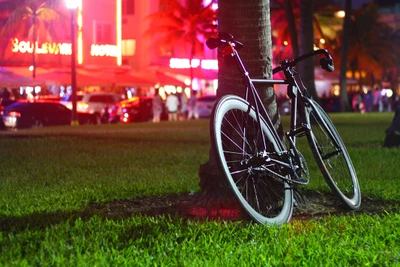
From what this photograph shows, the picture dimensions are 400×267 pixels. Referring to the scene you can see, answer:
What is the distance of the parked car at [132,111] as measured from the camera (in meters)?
42.2

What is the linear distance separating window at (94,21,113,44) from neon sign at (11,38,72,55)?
11.7 ft

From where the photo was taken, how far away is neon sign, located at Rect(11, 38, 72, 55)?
2019 inches

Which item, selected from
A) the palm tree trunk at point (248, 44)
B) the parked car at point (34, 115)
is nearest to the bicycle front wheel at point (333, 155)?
the palm tree trunk at point (248, 44)

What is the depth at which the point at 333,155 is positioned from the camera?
23.6 ft

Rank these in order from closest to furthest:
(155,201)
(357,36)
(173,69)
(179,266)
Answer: (179,266)
(155,201)
(173,69)
(357,36)

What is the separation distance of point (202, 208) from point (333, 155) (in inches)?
48.9

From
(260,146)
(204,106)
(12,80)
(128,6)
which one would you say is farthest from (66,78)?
(260,146)

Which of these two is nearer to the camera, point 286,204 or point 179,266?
point 179,266

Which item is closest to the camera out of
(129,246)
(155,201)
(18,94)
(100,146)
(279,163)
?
(129,246)

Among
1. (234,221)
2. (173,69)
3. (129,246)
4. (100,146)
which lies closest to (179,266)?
(129,246)

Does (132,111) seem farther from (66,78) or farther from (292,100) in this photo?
(292,100)

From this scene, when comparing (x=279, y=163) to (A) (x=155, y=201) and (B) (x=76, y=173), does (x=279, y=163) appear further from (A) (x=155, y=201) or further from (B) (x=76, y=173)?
(B) (x=76, y=173)

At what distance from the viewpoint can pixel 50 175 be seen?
398 inches

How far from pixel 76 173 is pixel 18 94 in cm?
4382
